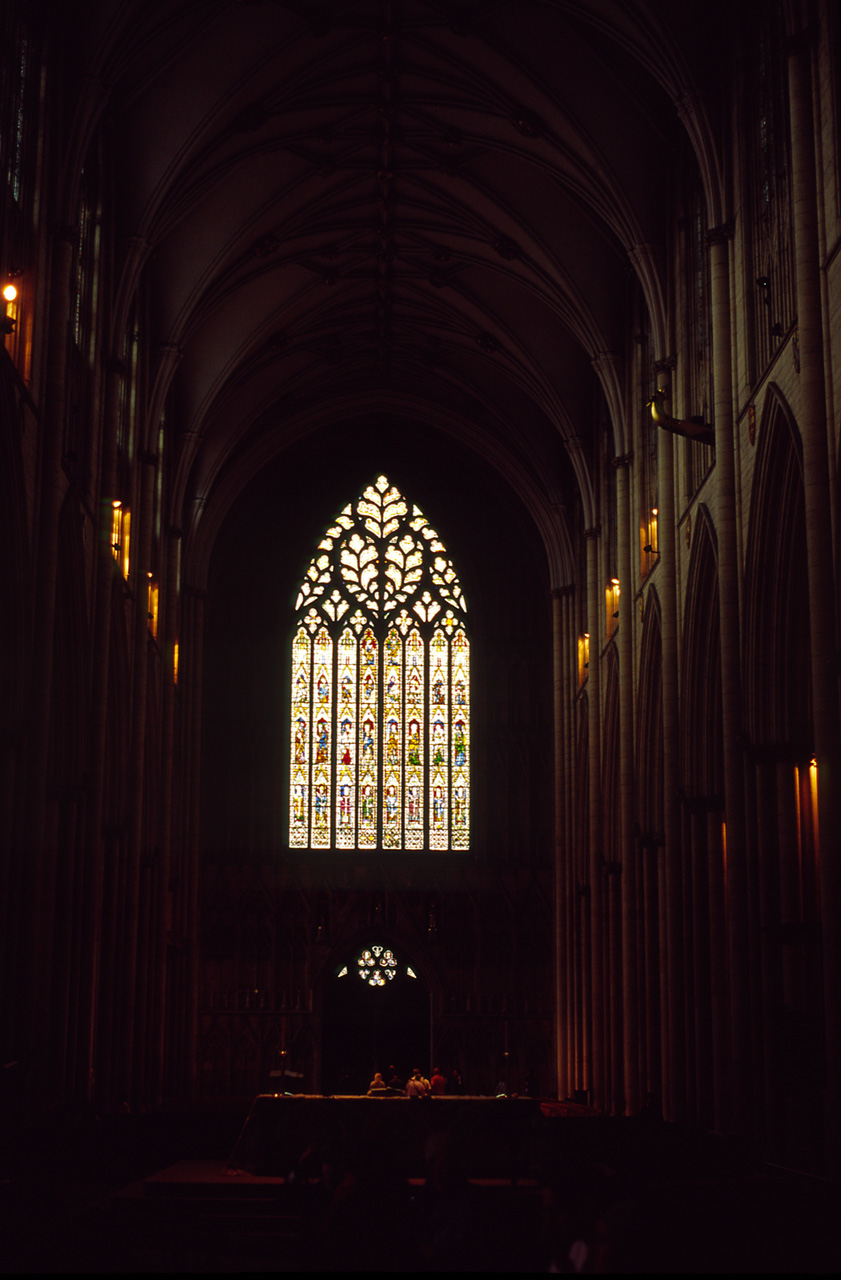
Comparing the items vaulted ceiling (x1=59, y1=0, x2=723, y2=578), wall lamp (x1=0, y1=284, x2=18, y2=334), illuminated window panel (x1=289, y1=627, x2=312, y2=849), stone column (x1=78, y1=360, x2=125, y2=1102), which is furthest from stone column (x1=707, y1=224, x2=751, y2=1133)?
illuminated window panel (x1=289, y1=627, x2=312, y2=849)

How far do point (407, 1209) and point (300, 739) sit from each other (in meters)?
27.9

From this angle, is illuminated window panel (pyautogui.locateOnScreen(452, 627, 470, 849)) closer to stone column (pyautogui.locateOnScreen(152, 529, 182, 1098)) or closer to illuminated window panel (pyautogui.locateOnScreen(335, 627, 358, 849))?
illuminated window panel (pyautogui.locateOnScreen(335, 627, 358, 849))

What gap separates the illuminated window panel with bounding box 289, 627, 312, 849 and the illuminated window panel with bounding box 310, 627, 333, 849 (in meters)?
0.16

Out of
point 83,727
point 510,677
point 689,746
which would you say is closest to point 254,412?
point 510,677

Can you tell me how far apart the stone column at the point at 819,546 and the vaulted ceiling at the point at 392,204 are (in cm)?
451

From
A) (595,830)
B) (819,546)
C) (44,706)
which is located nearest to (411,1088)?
(595,830)

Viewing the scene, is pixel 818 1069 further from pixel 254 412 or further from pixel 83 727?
pixel 254 412

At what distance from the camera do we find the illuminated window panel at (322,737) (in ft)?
123

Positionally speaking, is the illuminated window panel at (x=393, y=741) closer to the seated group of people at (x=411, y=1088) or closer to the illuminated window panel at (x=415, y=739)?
the illuminated window panel at (x=415, y=739)

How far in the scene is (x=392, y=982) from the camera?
1428 inches

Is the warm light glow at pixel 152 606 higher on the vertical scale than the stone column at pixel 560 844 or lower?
higher

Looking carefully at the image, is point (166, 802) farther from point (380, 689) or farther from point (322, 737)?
point (380, 689)

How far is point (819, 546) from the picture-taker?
51.4 ft

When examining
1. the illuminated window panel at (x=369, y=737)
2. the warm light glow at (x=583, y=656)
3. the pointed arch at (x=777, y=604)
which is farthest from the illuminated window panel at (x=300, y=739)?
the pointed arch at (x=777, y=604)
